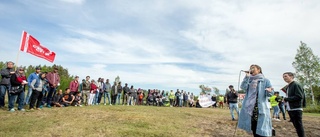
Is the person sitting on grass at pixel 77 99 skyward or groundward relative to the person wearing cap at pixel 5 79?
groundward

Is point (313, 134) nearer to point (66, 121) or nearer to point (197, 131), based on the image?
point (197, 131)

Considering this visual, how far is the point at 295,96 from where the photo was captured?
6.46 metres

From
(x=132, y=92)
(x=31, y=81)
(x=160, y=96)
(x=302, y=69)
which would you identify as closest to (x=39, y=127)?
(x=31, y=81)

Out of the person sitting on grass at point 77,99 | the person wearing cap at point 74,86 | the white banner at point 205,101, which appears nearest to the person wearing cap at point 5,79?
the person sitting on grass at point 77,99

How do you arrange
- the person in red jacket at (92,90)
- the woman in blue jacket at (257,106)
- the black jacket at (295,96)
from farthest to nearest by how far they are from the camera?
1. the person in red jacket at (92,90)
2. the black jacket at (295,96)
3. the woman in blue jacket at (257,106)

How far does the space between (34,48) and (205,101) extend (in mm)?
22966

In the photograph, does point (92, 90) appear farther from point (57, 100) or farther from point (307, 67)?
point (307, 67)

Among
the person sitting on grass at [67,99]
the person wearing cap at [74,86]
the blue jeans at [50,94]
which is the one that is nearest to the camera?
the blue jeans at [50,94]

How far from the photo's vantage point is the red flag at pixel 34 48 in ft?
41.3

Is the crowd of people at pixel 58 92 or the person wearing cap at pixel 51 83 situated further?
the person wearing cap at pixel 51 83

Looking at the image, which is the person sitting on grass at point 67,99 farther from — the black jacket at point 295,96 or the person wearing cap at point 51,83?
the black jacket at point 295,96

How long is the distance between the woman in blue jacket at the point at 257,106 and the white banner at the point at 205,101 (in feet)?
82.7

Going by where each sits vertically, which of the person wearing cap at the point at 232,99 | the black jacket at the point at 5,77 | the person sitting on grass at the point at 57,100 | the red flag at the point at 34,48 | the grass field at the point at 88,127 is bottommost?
the grass field at the point at 88,127

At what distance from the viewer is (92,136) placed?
710 centimetres
